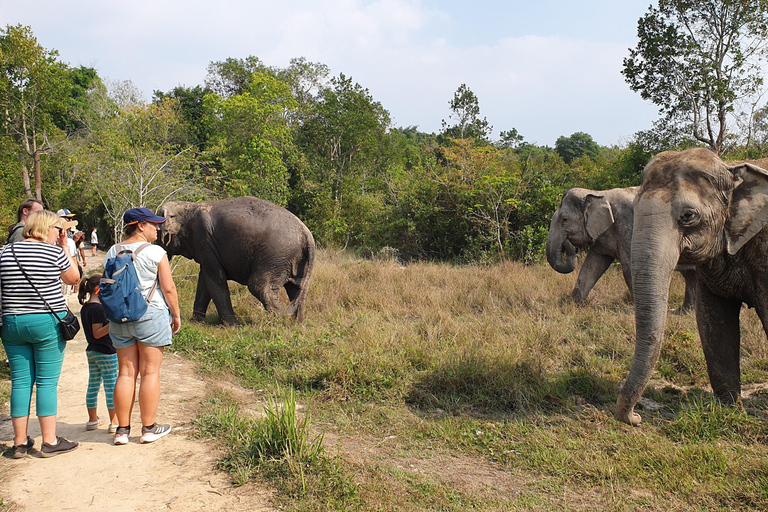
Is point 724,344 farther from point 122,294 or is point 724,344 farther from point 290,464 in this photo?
point 122,294

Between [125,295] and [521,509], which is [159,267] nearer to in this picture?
[125,295]

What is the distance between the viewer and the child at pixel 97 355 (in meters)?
4.38

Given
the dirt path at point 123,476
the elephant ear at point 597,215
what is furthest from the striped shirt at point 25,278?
the elephant ear at point 597,215

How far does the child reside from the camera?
438 centimetres

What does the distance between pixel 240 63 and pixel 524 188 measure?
32.5 m

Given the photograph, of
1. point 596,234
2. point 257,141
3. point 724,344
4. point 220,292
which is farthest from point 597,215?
point 257,141

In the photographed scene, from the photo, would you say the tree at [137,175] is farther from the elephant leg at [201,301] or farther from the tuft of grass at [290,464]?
the tuft of grass at [290,464]

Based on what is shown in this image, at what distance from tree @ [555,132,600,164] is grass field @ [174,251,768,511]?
45999 millimetres

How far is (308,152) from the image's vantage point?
26391 millimetres

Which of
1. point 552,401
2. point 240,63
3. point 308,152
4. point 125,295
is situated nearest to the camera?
point 125,295

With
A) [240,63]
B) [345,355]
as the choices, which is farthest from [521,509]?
[240,63]

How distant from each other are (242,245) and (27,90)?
20.3m

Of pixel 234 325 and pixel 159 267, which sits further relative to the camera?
pixel 234 325

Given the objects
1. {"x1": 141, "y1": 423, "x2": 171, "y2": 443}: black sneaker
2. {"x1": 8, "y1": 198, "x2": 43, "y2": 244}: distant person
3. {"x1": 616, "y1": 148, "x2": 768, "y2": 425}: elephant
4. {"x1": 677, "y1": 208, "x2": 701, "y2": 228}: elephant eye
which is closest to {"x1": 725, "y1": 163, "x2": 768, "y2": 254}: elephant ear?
{"x1": 616, "y1": 148, "x2": 768, "y2": 425}: elephant
